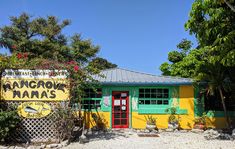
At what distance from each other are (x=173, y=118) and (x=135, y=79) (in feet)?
10.2

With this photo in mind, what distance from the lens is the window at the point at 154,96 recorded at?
48.8 feet

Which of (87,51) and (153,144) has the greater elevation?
(87,51)

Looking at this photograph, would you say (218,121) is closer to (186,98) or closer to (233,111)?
(233,111)

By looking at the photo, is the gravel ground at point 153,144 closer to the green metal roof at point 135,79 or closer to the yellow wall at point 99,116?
the yellow wall at point 99,116

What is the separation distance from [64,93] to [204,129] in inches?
331

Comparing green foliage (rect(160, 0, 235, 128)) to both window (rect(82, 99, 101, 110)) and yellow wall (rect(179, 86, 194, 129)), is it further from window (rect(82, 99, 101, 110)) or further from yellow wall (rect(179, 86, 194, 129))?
window (rect(82, 99, 101, 110))

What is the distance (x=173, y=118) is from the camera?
1432 cm

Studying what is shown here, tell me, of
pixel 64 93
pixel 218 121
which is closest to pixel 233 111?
pixel 218 121

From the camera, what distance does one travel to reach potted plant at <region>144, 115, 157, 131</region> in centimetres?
1384

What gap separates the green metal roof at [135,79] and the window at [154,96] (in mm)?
587

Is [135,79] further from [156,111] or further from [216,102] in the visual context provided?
[216,102]

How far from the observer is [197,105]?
1480cm

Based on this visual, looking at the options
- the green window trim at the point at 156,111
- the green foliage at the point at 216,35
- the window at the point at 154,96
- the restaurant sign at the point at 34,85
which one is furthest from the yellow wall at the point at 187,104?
the restaurant sign at the point at 34,85

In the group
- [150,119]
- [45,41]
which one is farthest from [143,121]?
[45,41]
